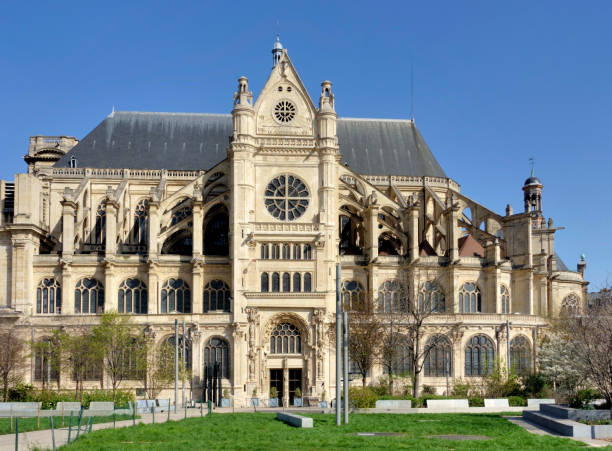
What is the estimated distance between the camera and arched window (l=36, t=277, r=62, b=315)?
6656cm

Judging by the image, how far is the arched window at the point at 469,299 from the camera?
69.8m

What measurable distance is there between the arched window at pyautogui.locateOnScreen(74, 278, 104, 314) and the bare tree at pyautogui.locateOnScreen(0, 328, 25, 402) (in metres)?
5.53

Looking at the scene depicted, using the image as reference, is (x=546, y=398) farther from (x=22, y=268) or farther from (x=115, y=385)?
(x=22, y=268)

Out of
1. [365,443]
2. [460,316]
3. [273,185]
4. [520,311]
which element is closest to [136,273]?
[273,185]

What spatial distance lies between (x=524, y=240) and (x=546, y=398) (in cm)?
1866

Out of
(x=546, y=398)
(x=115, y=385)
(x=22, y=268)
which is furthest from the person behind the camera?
(x=22, y=268)

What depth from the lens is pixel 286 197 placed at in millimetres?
67812

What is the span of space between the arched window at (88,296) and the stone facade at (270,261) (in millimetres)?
111

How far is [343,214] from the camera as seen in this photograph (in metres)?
73.9

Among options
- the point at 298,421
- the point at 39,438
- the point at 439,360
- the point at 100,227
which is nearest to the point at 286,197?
the point at 439,360

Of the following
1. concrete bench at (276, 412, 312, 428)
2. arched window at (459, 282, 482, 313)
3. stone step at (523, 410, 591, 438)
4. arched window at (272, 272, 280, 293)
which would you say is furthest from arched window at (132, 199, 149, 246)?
stone step at (523, 410, 591, 438)

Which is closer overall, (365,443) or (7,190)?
(365,443)

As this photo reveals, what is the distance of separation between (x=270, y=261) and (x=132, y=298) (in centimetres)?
1141

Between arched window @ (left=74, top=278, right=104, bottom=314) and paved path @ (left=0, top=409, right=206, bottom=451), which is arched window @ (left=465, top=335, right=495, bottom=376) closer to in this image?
arched window @ (left=74, top=278, right=104, bottom=314)
